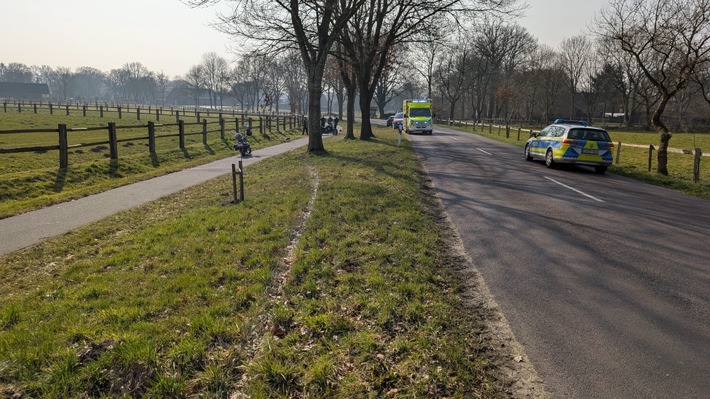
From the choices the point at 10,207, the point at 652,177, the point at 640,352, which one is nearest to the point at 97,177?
the point at 10,207

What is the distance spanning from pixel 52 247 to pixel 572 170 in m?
15.8

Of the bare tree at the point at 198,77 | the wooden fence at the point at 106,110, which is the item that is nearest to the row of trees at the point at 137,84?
the bare tree at the point at 198,77

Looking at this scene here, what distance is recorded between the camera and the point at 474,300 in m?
4.80

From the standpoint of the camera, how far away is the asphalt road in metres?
3.48

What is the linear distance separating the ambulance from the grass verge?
1218 inches

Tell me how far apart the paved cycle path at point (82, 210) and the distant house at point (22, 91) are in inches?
5678

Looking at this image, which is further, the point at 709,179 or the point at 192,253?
the point at 709,179

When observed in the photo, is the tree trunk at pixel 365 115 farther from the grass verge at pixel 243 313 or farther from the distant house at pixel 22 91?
the distant house at pixel 22 91

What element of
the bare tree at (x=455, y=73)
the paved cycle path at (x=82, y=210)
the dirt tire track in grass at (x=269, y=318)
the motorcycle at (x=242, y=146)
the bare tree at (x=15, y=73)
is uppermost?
the bare tree at (x=15, y=73)

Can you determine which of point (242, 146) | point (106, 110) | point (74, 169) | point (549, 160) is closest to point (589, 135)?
point (549, 160)

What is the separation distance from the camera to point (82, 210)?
918cm

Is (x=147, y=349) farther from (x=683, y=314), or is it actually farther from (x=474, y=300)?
(x=683, y=314)

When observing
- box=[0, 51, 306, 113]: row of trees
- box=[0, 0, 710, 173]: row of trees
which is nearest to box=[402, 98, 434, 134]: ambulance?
box=[0, 0, 710, 173]: row of trees

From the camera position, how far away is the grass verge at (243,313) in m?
3.30
